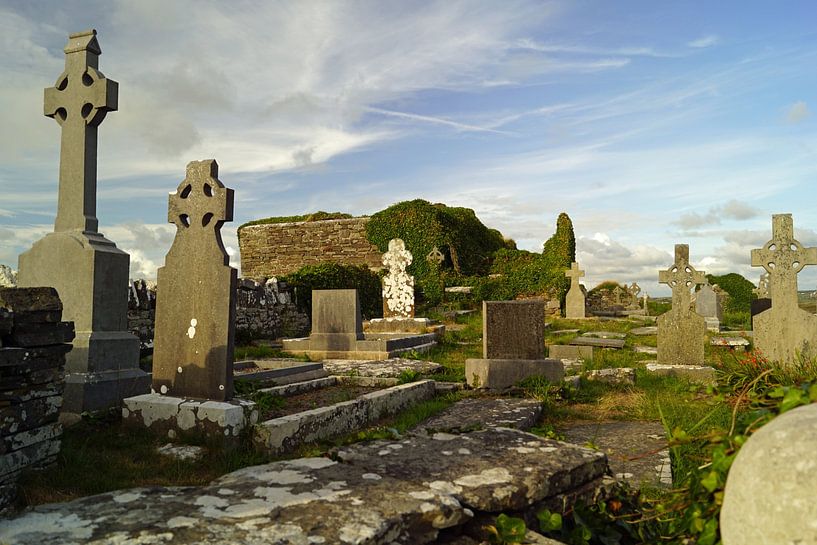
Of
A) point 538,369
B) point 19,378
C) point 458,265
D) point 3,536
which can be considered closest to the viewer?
point 3,536

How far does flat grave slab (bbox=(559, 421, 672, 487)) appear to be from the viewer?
438cm

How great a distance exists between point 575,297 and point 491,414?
710 inches

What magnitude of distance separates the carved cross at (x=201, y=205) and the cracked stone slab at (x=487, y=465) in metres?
2.75

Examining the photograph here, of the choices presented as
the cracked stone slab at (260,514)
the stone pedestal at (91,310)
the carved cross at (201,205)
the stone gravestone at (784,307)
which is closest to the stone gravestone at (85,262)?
the stone pedestal at (91,310)

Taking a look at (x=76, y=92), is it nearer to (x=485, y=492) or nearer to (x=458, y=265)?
(x=485, y=492)

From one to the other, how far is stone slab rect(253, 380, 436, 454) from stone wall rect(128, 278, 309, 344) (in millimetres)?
5946

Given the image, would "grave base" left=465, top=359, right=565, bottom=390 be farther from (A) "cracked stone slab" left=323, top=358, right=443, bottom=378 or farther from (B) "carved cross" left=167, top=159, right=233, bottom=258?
(B) "carved cross" left=167, top=159, right=233, bottom=258

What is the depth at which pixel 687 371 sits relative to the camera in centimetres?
908

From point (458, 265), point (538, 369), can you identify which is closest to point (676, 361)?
point (538, 369)

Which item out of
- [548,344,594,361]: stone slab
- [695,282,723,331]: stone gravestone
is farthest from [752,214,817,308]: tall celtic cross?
[695,282,723,331]: stone gravestone

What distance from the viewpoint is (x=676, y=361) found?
9555mm

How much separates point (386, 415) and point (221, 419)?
7.11 ft

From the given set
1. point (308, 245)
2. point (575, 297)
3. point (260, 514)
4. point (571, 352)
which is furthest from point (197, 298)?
point (308, 245)

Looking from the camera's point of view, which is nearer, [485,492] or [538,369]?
[485,492]
